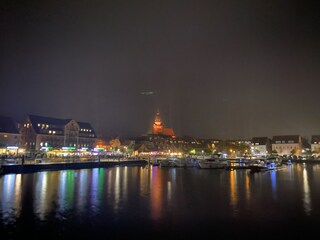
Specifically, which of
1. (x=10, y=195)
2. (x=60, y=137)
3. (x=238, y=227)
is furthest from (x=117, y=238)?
(x=60, y=137)

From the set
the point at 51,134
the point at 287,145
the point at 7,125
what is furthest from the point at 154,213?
the point at 287,145

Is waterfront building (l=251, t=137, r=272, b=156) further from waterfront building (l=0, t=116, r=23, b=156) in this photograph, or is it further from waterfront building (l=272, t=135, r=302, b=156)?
waterfront building (l=0, t=116, r=23, b=156)

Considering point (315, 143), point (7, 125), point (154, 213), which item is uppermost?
point (7, 125)

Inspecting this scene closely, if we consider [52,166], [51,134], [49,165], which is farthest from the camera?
[51,134]

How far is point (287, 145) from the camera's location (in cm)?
14738

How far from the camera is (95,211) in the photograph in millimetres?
25406

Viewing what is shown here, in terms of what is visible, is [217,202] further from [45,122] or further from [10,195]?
[45,122]

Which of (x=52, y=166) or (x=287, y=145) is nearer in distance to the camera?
(x=52, y=166)

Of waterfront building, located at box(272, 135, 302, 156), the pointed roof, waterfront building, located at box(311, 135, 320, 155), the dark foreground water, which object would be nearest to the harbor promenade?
the dark foreground water

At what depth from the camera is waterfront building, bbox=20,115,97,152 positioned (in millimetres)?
98688

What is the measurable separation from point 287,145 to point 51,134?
374 feet

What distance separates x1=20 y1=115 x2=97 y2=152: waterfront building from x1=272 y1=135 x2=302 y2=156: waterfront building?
96055mm

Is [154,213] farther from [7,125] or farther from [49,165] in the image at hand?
[7,125]

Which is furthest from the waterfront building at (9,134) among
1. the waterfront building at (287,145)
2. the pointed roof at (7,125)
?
the waterfront building at (287,145)
